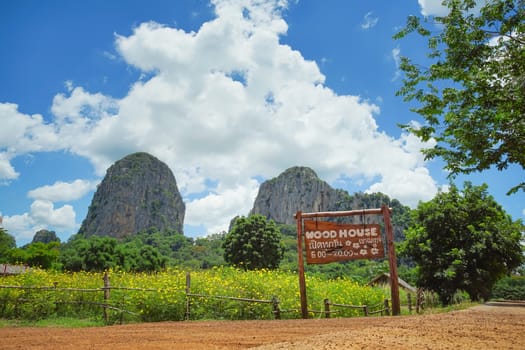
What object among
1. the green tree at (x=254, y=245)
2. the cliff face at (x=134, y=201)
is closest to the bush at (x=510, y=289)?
the green tree at (x=254, y=245)

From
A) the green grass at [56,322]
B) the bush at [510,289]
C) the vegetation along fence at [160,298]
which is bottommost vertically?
the bush at [510,289]

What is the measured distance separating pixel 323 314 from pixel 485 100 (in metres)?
6.60

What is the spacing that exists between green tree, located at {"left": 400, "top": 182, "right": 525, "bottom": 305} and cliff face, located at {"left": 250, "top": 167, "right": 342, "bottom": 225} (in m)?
109

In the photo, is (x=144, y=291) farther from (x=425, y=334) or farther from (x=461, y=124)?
(x=461, y=124)

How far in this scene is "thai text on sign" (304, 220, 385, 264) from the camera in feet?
27.9

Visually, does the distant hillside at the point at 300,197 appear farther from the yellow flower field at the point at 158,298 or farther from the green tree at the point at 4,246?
the yellow flower field at the point at 158,298

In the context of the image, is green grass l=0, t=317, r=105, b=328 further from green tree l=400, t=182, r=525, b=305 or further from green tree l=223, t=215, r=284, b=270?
green tree l=223, t=215, r=284, b=270

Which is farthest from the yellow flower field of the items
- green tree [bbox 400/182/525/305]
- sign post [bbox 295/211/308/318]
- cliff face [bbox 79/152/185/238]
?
cliff face [bbox 79/152/185/238]

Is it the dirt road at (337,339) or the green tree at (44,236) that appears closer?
the dirt road at (337,339)

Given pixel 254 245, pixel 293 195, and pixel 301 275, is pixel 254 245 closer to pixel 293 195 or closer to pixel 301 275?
pixel 301 275

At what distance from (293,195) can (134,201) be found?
55.9 metres

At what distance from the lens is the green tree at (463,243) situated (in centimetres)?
1409

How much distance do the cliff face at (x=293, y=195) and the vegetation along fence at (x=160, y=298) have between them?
11495 cm

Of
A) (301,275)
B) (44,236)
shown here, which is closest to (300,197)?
(44,236)
